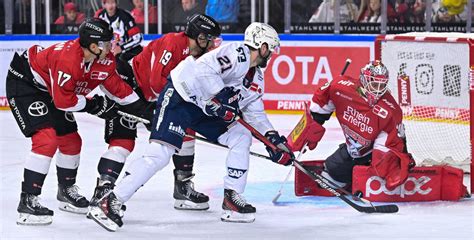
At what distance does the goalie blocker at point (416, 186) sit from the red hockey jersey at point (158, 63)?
1131 millimetres

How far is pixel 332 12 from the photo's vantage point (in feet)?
34.7

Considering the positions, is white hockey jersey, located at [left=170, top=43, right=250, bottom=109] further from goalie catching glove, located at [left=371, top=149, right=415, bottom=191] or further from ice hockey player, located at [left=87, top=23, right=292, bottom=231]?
goalie catching glove, located at [left=371, top=149, right=415, bottom=191]

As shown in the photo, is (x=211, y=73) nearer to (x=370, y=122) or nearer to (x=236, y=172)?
(x=236, y=172)

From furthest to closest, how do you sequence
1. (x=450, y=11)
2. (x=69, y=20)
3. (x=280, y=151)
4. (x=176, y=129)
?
(x=69, y=20), (x=450, y=11), (x=280, y=151), (x=176, y=129)

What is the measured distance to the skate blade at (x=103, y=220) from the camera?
557 centimetres

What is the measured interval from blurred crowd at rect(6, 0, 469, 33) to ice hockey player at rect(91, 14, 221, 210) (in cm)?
425

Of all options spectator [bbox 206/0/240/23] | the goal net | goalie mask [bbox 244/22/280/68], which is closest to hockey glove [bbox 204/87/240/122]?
goalie mask [bbox 244/22/280/68]

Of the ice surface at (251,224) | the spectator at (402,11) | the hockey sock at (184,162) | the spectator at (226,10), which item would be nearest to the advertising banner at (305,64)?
the spectator at (402,11)

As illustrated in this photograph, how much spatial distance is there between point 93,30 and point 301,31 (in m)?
5.10

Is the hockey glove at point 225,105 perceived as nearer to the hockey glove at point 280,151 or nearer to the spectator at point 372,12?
the hockey glove at point 280,151

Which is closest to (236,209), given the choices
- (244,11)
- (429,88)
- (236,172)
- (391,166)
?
(236,172)

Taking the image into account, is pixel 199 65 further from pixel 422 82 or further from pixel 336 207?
pixel 422 82

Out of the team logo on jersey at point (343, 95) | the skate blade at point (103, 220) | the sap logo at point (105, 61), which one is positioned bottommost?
the skate blade at point (103, 220)

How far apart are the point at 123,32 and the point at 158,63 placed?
10.8ft
